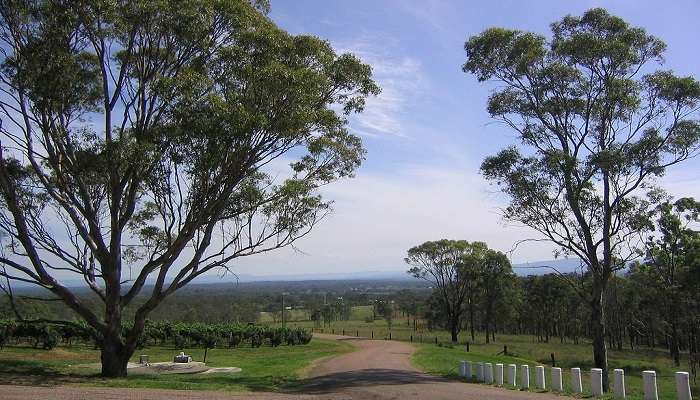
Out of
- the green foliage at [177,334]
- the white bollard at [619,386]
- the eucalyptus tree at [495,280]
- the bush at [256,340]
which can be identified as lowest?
the bush at [256,340]

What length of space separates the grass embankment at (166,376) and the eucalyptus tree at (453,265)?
16484 millimetres

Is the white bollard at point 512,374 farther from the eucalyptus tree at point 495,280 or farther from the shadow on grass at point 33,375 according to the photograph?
the eucalyptus tree at point 495,280

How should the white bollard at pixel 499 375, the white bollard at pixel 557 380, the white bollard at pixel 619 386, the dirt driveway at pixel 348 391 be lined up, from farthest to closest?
the white bollard at pixel 499 375, the white bollard at pixel 557 380, the dirt driveway at pixel 348 391, the white bollard at pixel 619 386

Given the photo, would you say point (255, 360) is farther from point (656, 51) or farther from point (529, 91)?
point (656, 51)

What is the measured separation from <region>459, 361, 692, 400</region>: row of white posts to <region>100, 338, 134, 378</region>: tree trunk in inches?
446

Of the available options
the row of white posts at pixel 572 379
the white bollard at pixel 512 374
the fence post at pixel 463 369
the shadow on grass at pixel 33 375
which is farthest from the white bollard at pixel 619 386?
the shadow on grass at pixel 33 375

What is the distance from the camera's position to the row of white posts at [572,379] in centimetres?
1167

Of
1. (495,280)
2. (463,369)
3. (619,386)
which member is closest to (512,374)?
(463,369)

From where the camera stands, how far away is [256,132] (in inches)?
725

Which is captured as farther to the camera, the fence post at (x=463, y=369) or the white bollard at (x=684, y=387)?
the fence post at (x=463, y=369)

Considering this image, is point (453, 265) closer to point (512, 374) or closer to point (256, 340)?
point (256, 340)

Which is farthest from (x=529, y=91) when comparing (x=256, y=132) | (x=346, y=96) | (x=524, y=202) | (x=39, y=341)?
(x=39, y=341)

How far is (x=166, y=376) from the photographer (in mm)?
20906

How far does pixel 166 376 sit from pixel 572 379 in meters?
14.0
